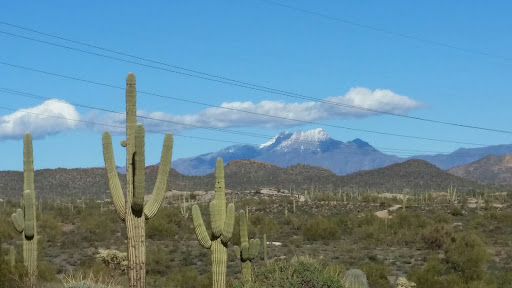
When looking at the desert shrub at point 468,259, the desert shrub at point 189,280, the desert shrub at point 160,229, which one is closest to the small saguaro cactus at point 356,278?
the desert shrub at point 468,259

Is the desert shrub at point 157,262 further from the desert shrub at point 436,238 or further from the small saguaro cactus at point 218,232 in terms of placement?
the desert shrub at point 436,238

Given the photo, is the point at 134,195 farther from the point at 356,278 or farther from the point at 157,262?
the point at 157,262

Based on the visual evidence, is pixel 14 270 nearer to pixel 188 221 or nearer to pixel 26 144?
pixel 26 144

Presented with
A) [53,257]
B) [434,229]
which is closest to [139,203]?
[53,257]

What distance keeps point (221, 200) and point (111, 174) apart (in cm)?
347

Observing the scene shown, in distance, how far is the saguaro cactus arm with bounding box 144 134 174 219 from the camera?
18672mm

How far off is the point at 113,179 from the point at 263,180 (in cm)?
11838

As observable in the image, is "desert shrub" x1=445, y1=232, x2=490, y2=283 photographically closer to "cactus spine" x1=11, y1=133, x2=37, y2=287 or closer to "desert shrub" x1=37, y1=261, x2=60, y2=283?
"cactus spine" x1=11, y1=133, x2=37, y2=287

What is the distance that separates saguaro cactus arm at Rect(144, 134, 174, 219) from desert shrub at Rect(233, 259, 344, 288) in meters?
3.26

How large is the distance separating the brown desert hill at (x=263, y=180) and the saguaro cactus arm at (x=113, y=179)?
90258 millimetres

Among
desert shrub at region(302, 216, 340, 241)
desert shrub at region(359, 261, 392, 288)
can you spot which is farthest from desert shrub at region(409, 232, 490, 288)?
desert shrub at region(302, 216, 340, 241)

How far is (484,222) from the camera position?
180ft

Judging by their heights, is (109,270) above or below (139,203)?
below

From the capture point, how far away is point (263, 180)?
137000mm
